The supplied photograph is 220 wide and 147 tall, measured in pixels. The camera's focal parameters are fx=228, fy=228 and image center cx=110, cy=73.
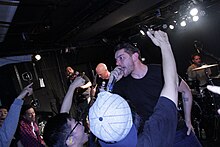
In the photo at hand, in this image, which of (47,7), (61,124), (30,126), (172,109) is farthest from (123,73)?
(47,7)

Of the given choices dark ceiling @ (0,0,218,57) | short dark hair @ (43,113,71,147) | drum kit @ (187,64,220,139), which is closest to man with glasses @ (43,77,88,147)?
short dark hair @ (43,113,71,147)

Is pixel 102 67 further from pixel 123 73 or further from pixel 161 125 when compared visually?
pixel 161 125

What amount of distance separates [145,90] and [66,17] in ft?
12.6

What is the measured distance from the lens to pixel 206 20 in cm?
752

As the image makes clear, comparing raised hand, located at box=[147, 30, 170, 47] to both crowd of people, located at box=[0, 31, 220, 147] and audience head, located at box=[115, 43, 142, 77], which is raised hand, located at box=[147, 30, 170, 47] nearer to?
crowd of people, located at box=[0, 31, 220, 147]

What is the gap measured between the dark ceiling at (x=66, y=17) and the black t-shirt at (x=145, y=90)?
100 inches

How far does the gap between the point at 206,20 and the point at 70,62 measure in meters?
5.02

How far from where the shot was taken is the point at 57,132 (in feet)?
4.69

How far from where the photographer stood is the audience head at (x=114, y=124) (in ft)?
3.31

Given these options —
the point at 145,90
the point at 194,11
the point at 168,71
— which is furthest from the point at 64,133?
the point at 194,11

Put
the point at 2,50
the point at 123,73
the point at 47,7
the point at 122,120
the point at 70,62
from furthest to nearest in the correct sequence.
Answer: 1. the point at 70,62
2. the point at 2,50
3. the point at 47,7
4. the point at 123,73
5. the point at 122,120

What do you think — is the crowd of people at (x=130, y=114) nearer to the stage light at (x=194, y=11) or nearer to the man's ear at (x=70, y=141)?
the man's ear at (x=70, y=141)

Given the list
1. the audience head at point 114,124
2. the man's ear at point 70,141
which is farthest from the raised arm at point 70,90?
the audience head at point 114,124

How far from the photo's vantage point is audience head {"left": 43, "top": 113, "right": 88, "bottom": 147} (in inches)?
54.9
